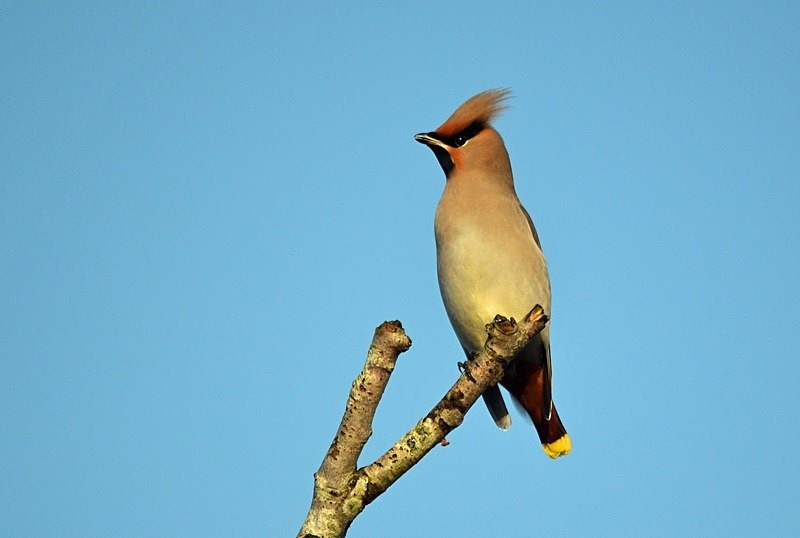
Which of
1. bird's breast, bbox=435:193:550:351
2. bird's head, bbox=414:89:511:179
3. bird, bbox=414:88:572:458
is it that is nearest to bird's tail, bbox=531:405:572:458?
bird, bbox=414:88:572:458

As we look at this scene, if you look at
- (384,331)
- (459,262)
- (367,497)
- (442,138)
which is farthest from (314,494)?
(442,138)

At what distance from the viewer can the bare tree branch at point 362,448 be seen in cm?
323

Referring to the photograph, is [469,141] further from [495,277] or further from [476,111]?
[495,277]

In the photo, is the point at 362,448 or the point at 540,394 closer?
the point at 362,448

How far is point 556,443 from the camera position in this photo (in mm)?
5391

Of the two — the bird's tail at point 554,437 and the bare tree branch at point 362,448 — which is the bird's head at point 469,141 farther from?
the bare tree branch at point 362,448

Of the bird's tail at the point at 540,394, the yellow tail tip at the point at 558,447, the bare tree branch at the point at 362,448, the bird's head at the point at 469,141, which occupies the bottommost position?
the bare tree branch at the point at 362,448

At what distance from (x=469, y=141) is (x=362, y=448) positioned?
9.83 ft

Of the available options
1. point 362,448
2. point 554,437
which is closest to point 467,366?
point 362,448

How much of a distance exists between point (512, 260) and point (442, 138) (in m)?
1.09

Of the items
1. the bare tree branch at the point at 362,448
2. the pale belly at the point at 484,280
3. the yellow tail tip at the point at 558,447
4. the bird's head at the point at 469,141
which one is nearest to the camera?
the bare tree branch at the point at 362,448

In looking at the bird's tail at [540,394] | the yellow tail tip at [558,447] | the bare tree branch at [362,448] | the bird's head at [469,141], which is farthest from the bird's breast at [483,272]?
the bare tree branch at [362,448]

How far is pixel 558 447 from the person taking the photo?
538 cm

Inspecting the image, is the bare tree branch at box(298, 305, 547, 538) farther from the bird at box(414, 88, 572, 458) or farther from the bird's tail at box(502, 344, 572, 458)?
the bird's tail at box(502, 344, 572, 458)
